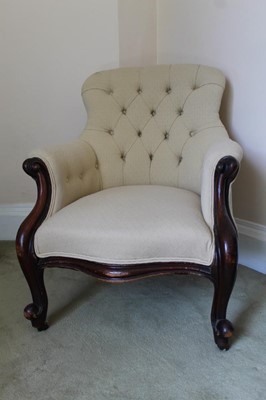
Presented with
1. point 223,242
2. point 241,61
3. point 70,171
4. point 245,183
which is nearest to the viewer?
point 223,242

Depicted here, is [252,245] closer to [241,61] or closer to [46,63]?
[241,61]

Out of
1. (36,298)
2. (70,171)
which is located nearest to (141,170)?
(70,171)

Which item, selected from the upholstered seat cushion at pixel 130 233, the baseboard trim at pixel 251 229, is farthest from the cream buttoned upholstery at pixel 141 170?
the baseboard trim at pixel 251 229

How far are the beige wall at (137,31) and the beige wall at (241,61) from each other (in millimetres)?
157

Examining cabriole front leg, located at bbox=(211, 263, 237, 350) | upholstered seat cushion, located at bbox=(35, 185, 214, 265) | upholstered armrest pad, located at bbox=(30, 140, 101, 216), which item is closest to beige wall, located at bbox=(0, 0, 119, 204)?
upholstered armrest pad, located at bbox=(30, 140, 101, 216)

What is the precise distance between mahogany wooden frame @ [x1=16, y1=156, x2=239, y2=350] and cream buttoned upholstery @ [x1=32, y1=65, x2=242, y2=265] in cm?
3

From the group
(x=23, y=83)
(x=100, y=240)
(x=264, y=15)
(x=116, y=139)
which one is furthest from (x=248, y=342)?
(x=23, y=83)

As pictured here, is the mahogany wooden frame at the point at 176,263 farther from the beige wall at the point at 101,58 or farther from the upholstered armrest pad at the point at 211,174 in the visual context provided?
the beige wall at the point at 101,58

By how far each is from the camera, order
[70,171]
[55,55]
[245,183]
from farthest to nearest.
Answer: [55,55] < [245,183] < [70,171]

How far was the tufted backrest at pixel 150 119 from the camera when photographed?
1.58m

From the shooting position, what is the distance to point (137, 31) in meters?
1.98

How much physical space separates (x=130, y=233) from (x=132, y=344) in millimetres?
419

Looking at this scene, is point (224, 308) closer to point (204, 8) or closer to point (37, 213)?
point (37, 213)

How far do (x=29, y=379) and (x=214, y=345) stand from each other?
60 cm
